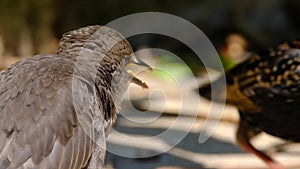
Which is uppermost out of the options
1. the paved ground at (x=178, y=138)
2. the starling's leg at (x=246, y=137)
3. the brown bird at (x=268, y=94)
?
the brown bird at (x=268, y=94)

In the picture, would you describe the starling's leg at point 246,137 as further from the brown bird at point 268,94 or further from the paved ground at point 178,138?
the paved ground at point 178,138

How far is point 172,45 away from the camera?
8.80 meters

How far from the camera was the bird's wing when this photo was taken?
394 cm

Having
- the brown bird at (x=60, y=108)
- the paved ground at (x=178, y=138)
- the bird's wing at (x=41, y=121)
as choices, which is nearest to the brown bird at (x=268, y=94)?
the paved ground at (x=178, y=138)

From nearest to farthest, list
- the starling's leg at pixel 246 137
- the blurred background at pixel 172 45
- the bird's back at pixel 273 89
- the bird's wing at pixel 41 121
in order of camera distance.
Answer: the bird's wing at pixel 41 121 < the bird's back at pixel 273 89 < the starling's leg at pixel 246 137 < the blurred background at pixel 172 45

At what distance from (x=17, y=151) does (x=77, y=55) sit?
0.65m

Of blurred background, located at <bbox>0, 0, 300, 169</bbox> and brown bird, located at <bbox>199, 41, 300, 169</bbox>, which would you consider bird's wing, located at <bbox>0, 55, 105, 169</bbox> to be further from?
brown bird, located at <bbox>199, 41, 300, 169</bbox>

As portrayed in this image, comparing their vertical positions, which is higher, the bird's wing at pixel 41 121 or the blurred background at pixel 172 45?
the bird's wing at pixel 41 121

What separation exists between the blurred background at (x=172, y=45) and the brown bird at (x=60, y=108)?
3.93ft

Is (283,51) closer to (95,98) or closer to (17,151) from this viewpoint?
(95,98)

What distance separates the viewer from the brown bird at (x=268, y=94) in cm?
574

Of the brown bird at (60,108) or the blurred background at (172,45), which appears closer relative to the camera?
the brown bird at (60,108)

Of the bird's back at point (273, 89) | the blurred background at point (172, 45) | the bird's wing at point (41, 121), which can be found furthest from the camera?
the blurred background at point (172, 45)

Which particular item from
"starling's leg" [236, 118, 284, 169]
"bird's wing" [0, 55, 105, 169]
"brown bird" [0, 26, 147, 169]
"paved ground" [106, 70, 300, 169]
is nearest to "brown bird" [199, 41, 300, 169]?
"starling's leg" [236, 118, 284, 169]
